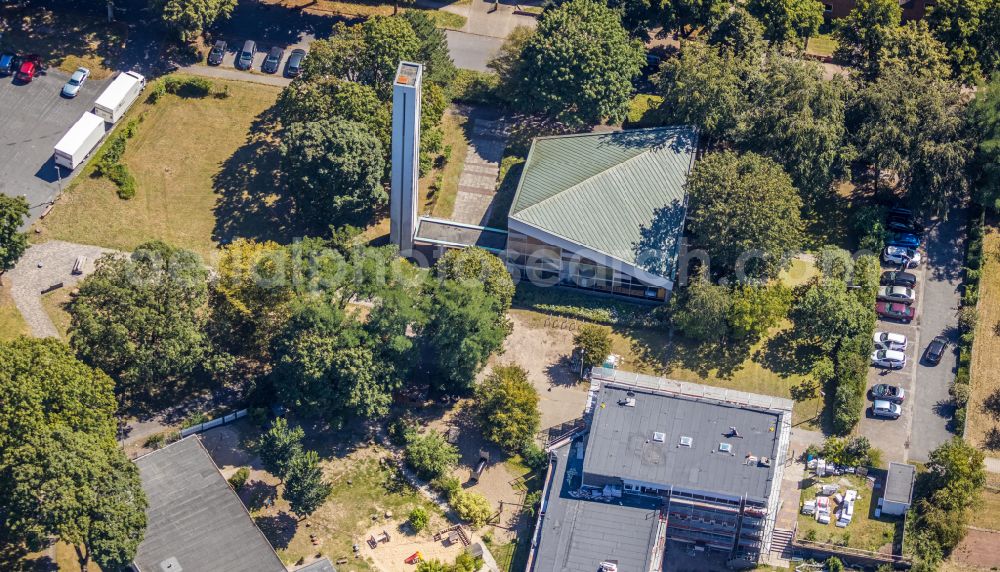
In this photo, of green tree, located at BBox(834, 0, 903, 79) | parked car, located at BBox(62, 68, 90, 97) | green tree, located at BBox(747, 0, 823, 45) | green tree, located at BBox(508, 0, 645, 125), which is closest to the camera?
green tree, located at BBox(508, 0, 645, 125)

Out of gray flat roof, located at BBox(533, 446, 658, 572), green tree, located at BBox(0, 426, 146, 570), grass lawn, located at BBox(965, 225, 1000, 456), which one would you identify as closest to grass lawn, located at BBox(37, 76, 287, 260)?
green tree, located at BBox(0, 426, 146, 570)

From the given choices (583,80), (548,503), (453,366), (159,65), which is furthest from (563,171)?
(159,65)

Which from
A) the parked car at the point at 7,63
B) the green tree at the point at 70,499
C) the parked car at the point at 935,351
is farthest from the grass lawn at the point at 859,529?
the parked car at the point at 7,63

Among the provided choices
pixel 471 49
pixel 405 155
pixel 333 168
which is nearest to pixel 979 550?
pixel 405 155

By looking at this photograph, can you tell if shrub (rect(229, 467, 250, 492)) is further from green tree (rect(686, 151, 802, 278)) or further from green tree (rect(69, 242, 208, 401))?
green tree (rect(686, 151, 802, 278))

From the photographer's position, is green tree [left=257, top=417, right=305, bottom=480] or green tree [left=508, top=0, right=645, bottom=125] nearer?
green tree [left=257, top=417, right=305, bottom=480]

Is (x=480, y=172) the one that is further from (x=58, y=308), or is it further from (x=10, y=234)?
(x=10, y=234)

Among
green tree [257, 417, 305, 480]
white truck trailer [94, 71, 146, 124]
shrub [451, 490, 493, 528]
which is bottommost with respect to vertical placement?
shrub [451, 490, 493, 528]
